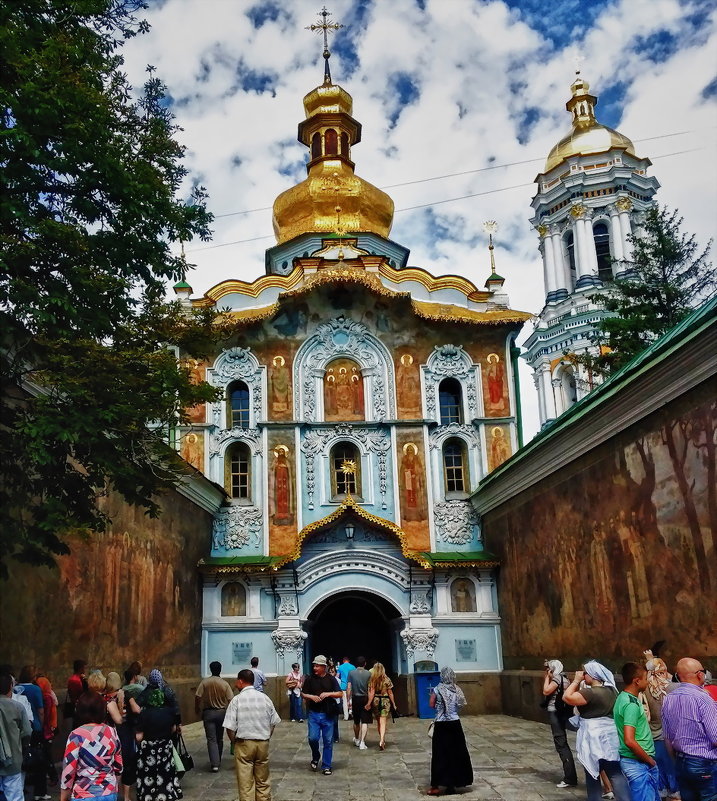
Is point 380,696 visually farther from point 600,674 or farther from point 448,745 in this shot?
point 600,674

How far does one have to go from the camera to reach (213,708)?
12.2 metres

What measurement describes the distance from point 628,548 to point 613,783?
6.65m

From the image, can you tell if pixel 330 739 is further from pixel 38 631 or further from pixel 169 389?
pixel 169 389

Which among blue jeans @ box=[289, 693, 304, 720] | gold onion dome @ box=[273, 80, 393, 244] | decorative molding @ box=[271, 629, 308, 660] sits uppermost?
gold onion dome @ box=[273, 80, 393, 244]

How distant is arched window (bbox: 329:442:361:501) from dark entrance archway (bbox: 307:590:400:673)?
11.6ft

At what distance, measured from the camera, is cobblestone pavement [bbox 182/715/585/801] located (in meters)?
10.2

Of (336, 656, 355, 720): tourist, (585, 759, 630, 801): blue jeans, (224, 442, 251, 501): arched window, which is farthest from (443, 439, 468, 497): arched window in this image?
(585, 759, 630, 801): blue jeans

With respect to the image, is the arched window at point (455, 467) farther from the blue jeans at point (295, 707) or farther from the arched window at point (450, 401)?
the blue jeans at point (295, 707)

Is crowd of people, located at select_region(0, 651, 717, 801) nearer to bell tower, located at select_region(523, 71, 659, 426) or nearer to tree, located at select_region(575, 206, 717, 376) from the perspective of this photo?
tree, located at select_region(575, 206, 717, 376)

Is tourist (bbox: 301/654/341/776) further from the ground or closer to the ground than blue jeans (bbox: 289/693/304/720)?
further from the ground

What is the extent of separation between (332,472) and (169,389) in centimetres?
1450

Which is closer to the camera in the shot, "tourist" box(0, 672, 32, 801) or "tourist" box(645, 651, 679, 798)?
"tourist" box(0, 672, 32, 801)

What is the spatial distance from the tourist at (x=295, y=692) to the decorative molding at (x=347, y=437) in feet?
17.9

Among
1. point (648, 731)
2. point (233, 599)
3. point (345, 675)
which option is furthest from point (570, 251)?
point (648, 731)
